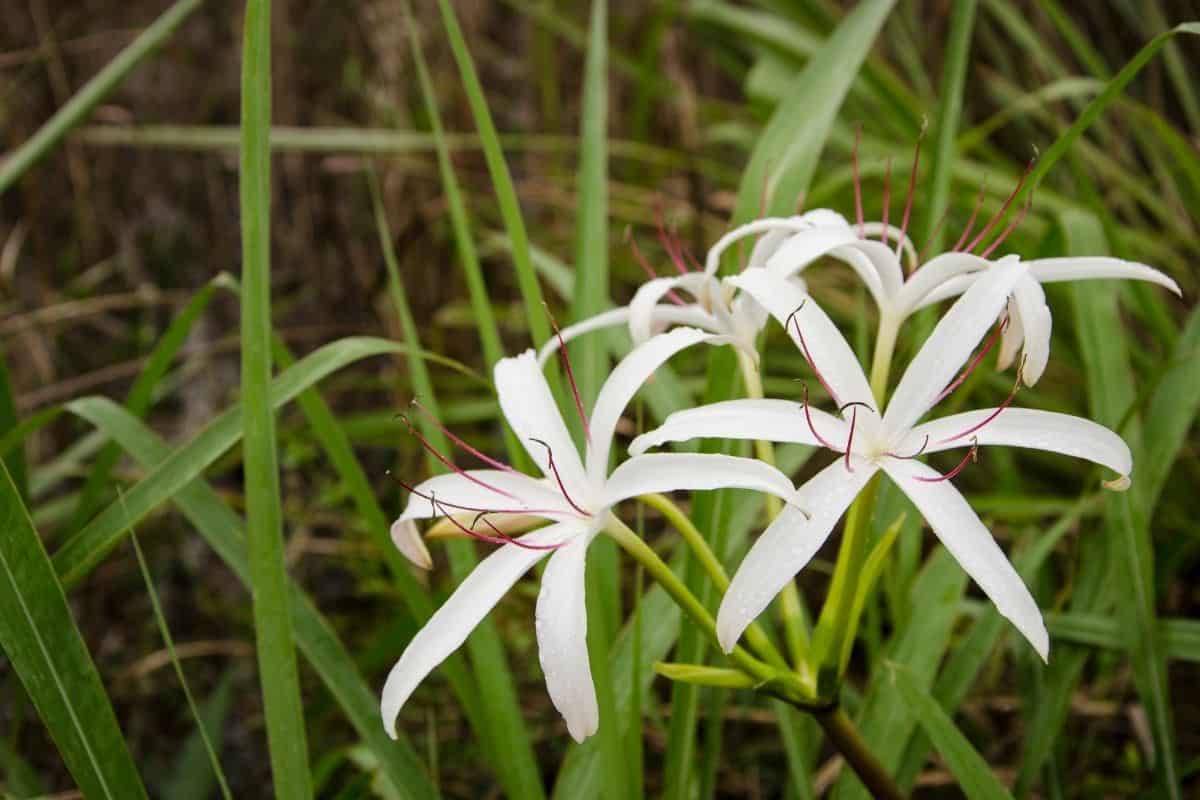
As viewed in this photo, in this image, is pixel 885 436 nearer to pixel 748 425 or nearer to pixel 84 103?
pixel 748 425

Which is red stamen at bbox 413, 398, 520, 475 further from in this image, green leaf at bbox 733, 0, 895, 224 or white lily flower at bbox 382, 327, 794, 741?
green leaf at bbox 733, 0, 895, 224

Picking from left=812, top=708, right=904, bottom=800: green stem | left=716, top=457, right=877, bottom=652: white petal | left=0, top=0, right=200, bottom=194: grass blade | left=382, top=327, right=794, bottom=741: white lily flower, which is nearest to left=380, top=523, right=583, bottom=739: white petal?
left=382, top=327, right=794, bottom=741: white lily flower

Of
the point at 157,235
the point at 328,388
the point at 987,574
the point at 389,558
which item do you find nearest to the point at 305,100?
the point at 157,235

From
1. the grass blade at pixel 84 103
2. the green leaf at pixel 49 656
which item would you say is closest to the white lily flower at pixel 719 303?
the green leaf at pixel 49 656

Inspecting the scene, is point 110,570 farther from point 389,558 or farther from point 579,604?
point 579,604

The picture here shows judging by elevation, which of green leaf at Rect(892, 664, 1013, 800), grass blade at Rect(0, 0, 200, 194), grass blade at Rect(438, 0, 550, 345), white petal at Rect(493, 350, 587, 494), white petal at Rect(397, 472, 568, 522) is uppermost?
grass blade at Rect(0, 0, 200, 194)

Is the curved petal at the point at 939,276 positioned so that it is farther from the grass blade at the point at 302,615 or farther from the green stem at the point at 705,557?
the grass blade at the point at 302,615

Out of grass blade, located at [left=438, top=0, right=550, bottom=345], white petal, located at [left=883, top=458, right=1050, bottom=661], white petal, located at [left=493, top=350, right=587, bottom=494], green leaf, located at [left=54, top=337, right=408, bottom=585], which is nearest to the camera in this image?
white petal, located at [left=883, top=458, right=1050, bottom=661]
